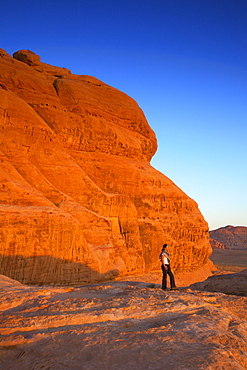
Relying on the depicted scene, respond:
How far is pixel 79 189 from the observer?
23266 mm

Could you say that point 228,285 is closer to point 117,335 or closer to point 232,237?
point 117,335

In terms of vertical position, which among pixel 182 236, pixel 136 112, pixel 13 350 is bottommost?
pixel 13 350

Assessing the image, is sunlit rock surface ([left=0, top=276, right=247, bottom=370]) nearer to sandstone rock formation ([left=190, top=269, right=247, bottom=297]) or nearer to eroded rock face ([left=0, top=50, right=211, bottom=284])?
sandstone rock formation ([left=190, top=269, right=247, bottom=297])

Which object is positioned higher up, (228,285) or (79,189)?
(79,189)

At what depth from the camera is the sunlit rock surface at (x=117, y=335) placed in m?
3.44

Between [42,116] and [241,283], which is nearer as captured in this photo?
[241,283]

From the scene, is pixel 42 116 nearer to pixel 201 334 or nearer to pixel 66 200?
pixel 66 200

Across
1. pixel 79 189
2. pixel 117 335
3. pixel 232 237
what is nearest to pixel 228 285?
pixel 117 335

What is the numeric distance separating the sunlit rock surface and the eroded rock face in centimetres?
1003

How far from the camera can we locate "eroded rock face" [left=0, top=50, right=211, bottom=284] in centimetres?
1602

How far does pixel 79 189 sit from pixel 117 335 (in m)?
19.4

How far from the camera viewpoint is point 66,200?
67.3 feet

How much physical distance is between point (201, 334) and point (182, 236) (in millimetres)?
27351

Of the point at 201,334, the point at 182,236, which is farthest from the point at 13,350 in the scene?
the point at 182,236
